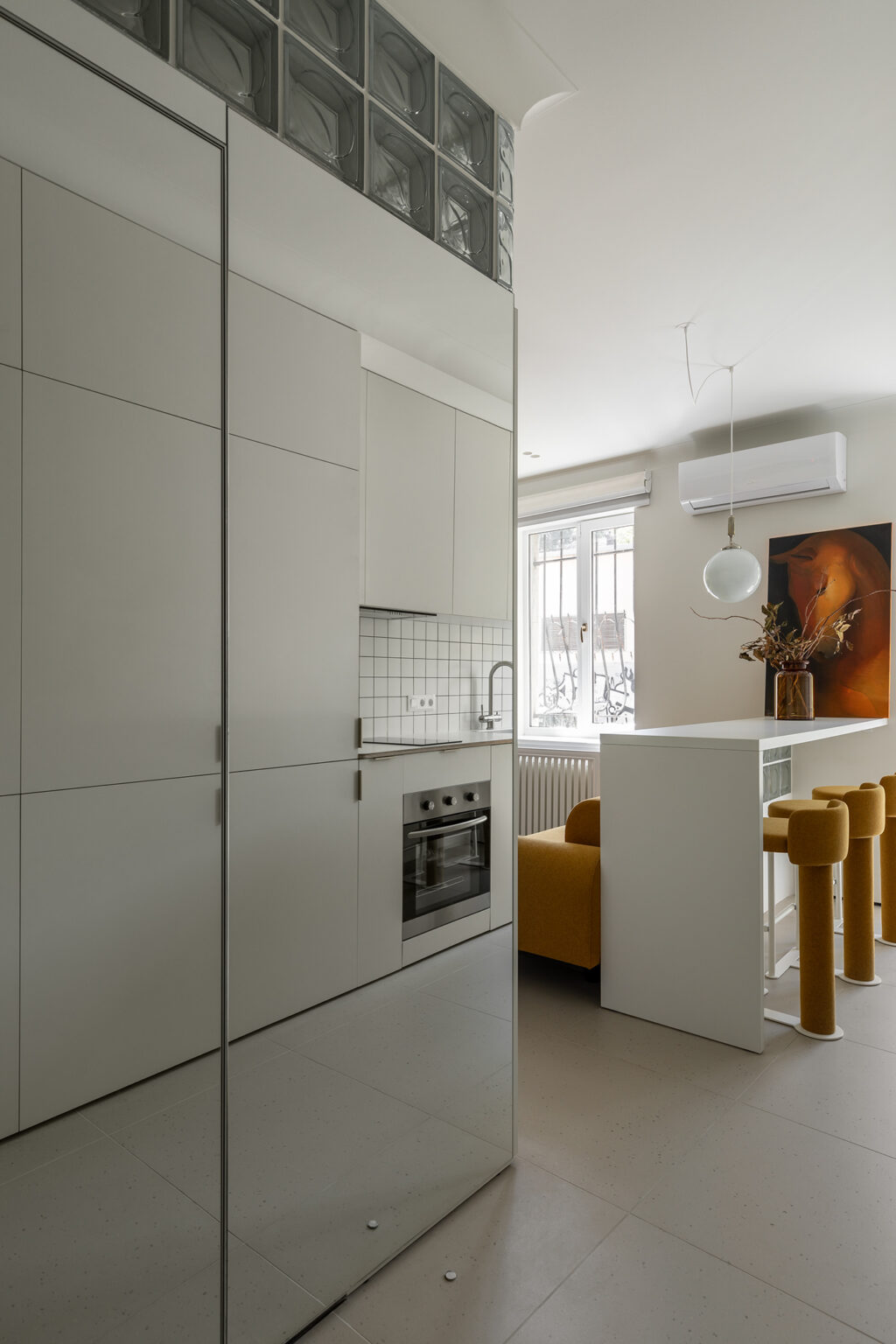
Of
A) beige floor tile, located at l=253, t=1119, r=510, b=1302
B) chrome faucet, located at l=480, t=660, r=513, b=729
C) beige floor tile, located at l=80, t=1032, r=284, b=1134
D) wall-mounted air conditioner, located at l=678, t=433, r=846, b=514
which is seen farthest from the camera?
wall-mounted air conditioner, located at l=678, t=433, r=846, b=514

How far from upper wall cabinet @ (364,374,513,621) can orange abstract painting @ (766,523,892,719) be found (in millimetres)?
3217

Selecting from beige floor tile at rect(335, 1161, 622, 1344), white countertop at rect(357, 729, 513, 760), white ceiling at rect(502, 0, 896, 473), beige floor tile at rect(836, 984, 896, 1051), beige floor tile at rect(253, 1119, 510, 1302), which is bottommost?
beige floor tile at rect(836, 984, 896, 1051)

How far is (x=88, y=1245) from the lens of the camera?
3.45ft

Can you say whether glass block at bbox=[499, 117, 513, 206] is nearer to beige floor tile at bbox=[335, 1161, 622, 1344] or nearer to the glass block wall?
the glass block wall

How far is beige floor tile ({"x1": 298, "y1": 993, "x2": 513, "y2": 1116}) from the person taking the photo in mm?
1503

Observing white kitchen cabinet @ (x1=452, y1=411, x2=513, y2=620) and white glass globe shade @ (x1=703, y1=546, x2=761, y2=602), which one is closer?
white kitchen cabinet @ (x1=452, y1=411, x2=513, y2=620)

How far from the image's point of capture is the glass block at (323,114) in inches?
56.2

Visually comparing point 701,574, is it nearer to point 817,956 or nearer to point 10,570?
point 817,956

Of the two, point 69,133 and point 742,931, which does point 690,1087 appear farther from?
point 69,133

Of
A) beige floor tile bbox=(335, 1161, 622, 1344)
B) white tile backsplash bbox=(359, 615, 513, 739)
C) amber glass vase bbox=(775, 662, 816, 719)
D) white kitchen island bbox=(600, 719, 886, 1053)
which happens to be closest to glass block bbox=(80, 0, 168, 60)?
white tile backsplash bbox=(359, 615, 513, 739)

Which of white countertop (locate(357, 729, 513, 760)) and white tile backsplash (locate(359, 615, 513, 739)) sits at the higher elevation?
white tile backsplash (locate(359, 615, 513, 739))

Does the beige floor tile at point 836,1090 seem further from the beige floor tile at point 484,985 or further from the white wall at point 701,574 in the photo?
the white wall at point 701,574

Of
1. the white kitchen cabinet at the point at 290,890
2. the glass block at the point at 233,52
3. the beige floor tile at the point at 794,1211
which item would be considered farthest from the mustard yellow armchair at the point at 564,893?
the glass block at the point at 233,52

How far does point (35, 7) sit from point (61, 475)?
24.0 inches
